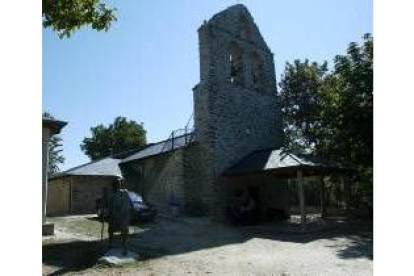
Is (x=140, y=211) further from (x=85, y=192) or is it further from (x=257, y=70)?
(x=257, y=70)

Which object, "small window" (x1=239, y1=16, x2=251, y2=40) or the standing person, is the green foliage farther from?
the standing person

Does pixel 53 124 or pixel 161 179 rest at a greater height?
pixel 53 124

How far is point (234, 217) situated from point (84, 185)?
334 inches

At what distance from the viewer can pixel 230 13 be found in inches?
765

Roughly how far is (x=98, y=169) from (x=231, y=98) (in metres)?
8.28

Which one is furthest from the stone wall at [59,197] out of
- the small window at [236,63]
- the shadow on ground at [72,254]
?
the shadow on ground at [72,254]

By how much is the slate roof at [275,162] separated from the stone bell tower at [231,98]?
881mm

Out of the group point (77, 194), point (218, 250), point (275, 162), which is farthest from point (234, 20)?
point (218, 250)

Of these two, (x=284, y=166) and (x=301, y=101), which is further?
(x=301, y=101)

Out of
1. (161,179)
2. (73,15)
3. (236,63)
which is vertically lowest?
(161,179)

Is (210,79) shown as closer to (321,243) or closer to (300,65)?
(321,243)

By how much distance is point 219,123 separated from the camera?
1770 cm

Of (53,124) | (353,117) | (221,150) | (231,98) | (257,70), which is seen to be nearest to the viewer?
(53,124)
